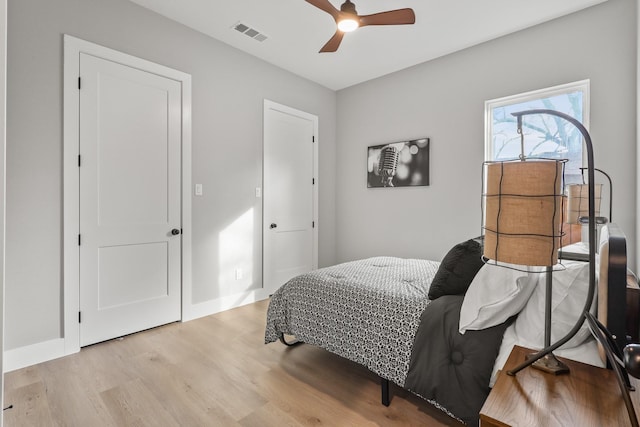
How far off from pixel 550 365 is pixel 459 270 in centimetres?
70

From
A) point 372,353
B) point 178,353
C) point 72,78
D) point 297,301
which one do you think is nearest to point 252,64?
point 72,78

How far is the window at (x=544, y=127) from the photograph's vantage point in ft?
9.59

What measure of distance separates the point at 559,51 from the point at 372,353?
3.20 m

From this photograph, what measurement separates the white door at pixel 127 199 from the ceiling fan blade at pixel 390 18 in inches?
73.9

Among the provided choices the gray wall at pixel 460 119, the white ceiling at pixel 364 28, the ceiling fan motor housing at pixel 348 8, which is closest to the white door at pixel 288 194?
the gray wall at pixel 460 119

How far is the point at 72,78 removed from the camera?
2424 mm

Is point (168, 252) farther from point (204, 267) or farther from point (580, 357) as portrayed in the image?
point (580, 357)

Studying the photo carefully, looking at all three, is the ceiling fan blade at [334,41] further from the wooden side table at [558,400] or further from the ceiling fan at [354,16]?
the wooden side table at [558,400]

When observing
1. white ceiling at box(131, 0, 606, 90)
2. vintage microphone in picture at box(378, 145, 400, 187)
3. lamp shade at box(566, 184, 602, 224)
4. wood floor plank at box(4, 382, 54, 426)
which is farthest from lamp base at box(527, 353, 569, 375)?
vintage microphone in picture at box(378, 145, 400, 187)

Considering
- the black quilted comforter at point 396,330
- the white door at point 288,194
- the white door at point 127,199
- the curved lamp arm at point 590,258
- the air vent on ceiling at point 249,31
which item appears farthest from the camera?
the white door at point 288,194

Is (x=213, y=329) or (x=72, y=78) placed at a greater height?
(x=72, y=78)

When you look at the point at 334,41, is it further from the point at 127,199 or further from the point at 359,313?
the point at 127,199

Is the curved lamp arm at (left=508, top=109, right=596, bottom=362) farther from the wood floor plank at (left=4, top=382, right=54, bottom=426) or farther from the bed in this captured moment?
the wood floor plank at (left=4, top=382, right=54, bottom=426)

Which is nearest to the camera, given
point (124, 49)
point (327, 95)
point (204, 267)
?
point (124, 49)
